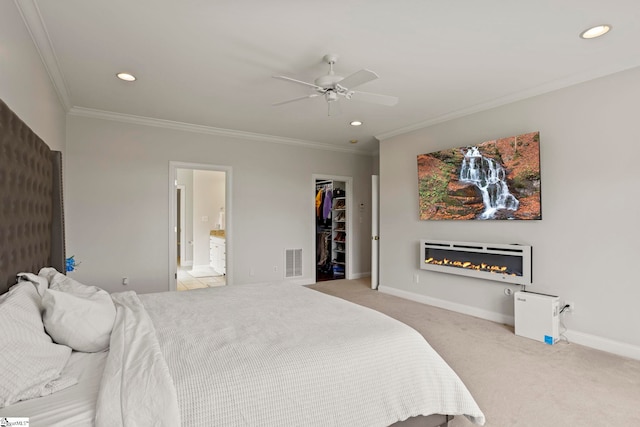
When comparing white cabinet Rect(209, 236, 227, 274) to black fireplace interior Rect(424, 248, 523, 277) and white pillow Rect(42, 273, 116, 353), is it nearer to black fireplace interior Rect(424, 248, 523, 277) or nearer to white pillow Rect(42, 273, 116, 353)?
black fireplace interior Rect(424, 248, 523, 277)

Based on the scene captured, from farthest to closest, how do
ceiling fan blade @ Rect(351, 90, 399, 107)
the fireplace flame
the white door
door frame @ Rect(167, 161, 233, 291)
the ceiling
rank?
1. the white door
2. door frame @ Rect(167, 161, 233, 291)
3. the fireplace flame
4. ceiling fan blade @ Rect(351, 90, 399, 107)
5. the ceiling

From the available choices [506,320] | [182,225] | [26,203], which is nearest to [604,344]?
[506,320]

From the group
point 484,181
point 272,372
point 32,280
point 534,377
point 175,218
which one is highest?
point 484,181

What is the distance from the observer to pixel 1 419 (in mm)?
1017

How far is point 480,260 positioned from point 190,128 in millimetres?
4368

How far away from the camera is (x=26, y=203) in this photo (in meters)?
2.10

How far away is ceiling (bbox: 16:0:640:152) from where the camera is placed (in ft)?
7.23

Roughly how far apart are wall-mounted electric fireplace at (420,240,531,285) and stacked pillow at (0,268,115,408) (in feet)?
12.3

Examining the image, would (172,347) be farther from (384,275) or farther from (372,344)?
(384,275)

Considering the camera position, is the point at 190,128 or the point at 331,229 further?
the point at 331,229

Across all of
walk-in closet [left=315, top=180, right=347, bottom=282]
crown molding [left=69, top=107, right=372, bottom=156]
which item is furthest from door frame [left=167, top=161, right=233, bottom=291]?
walk-in closet [left=315, top=180, right=347, bottom=282]

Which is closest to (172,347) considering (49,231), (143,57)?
(49,231)

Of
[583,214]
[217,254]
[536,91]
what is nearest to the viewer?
[583,214]

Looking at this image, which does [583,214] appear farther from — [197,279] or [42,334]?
[197,279]
